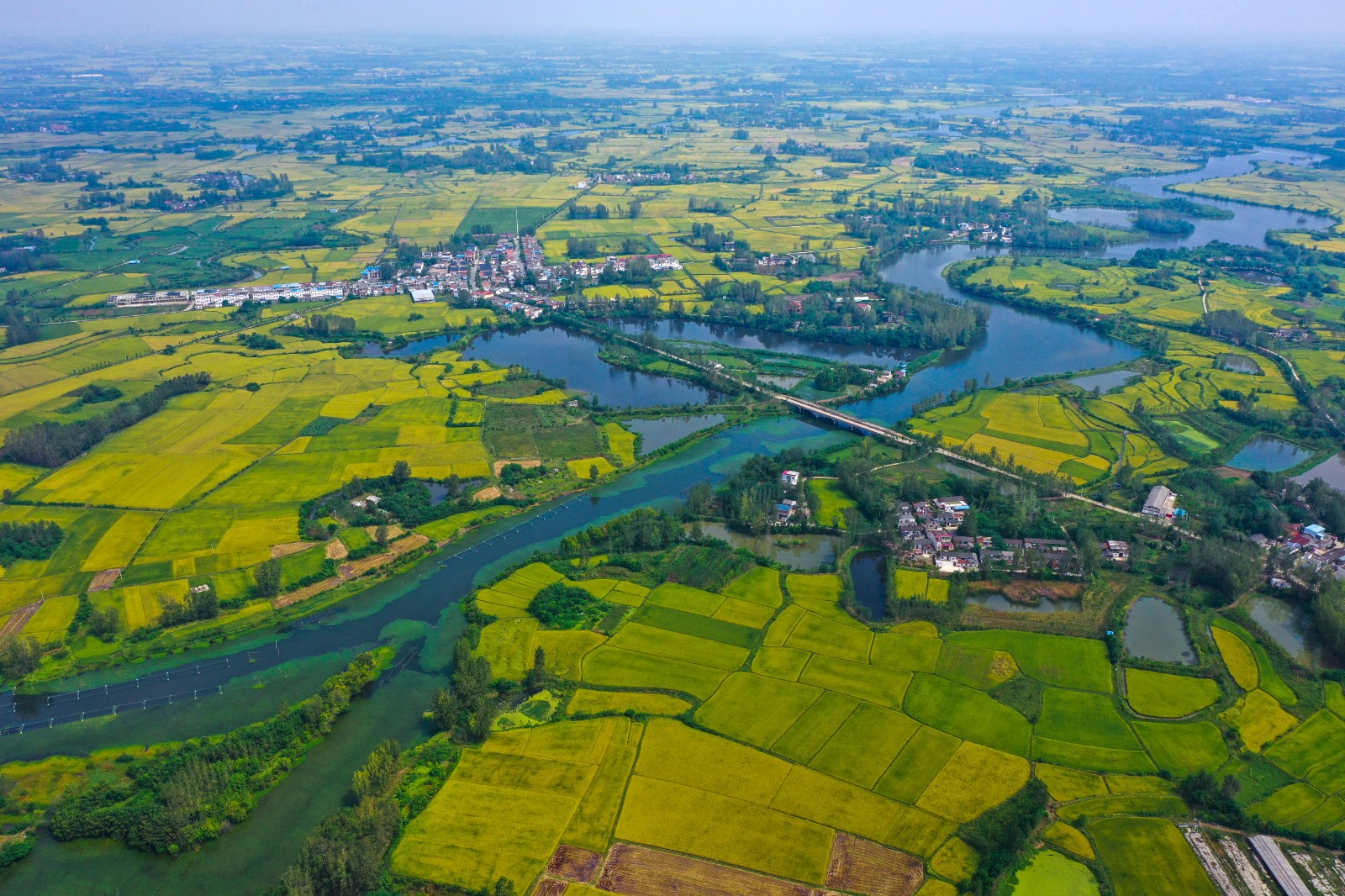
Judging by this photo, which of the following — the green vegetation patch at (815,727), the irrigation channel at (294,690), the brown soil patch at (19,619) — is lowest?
the irrigation channel at (294,690)

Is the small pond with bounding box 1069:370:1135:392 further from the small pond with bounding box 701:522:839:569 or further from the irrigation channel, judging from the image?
the small pond with bounding box 701:522:839:569

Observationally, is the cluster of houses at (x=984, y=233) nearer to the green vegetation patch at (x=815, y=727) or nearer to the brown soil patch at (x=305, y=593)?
the green vegetation patch at (x=815, y=727)

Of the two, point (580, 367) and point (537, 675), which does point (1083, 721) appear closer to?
point (537, 675)

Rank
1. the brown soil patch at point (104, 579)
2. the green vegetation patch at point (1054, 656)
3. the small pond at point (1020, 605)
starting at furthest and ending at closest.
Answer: the brown soil patch at point (104, 579), the small pond at point (1020, 605), the green vegetation patch at point (1054, 656)

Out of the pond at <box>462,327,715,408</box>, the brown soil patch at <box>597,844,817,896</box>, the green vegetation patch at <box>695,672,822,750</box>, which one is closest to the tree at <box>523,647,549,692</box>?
the green vegetation patch at <box>695,672,822,750</box>

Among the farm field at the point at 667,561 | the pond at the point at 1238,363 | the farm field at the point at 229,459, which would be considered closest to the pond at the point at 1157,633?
the farm field at the point at 667,561

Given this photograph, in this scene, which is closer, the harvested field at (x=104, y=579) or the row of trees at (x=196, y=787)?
the row of trees at (x=196, y=787)

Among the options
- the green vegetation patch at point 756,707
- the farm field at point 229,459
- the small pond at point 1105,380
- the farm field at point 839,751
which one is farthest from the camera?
the small pond at point 1105,380

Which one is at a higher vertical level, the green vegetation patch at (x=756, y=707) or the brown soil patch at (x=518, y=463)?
the brown soil patch at (x=518, y=463)
